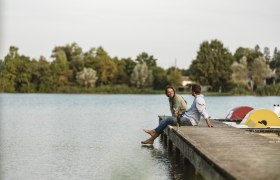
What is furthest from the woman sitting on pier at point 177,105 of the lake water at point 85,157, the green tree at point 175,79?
the green tree at point 175,79

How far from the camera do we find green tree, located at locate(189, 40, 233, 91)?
9697cm

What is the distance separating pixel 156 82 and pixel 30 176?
92.6 metres

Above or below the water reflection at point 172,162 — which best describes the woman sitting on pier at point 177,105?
above

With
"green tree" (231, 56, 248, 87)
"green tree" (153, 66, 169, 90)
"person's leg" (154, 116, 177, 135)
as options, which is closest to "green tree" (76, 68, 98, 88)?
"green tree" (153, 66, 169, 90)

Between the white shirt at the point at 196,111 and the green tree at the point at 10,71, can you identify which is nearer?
the white shirt at the point at 196,111

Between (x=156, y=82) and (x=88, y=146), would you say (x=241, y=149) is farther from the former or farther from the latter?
(x=156, y=82)

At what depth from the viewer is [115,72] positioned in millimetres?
106625

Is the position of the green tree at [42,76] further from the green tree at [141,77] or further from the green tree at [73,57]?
the green tree at [141,77]

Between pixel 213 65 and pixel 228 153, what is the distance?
291 ft

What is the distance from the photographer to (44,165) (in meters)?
14.1

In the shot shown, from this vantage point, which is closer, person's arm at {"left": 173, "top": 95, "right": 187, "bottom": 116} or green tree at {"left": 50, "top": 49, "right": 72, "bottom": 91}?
person's arm at {"left": 173, "top": 95, "right": 187, "bottom": 116}

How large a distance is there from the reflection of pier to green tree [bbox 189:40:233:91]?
272 ft

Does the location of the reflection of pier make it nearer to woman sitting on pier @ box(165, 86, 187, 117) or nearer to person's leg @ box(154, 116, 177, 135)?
woman sitting on pier @ box(165, 86, 187, 117)

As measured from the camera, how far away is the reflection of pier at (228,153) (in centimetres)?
793
